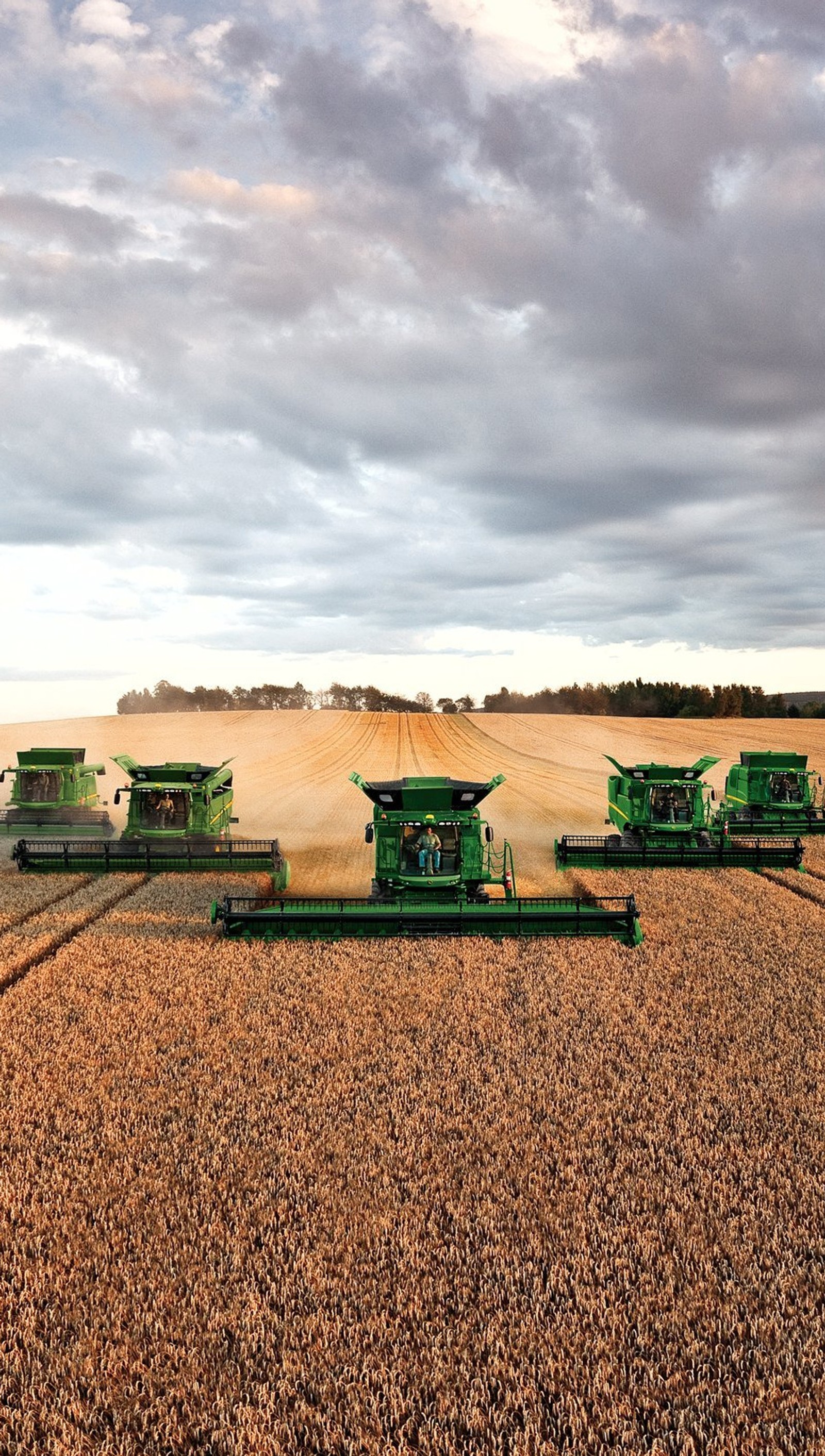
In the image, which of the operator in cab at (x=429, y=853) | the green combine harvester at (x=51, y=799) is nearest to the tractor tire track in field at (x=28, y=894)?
the green combine harvester at (x=51, y=799)

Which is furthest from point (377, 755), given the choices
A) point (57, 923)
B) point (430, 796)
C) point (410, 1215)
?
point (410, 1215)

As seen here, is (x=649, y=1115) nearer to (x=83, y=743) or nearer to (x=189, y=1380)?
(x=189, y=1380)

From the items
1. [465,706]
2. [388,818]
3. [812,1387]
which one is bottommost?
[812,1387]

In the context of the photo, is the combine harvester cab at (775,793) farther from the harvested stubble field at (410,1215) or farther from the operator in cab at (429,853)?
the harvested stubble field at (410,1215)

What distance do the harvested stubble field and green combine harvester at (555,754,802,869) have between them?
8.05 metres

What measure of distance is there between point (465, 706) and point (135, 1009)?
306 ft

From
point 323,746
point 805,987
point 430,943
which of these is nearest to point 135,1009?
point 430,943

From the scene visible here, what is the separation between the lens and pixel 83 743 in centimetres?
6838

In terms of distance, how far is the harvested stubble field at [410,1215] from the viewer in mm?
5141

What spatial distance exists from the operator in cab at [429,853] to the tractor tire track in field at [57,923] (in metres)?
6.48

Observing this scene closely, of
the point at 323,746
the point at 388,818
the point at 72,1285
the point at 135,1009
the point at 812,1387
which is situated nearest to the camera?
the point at 812,1387

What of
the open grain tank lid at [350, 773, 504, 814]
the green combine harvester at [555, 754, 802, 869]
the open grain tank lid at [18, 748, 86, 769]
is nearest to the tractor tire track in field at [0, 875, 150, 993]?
the open grain tank lid at [350, 773, 504, 814]

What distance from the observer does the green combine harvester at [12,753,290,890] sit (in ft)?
65.6

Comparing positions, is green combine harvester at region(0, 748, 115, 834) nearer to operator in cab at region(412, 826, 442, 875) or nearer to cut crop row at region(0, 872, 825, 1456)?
operator in cab at region(412, 826, 442, 875)
